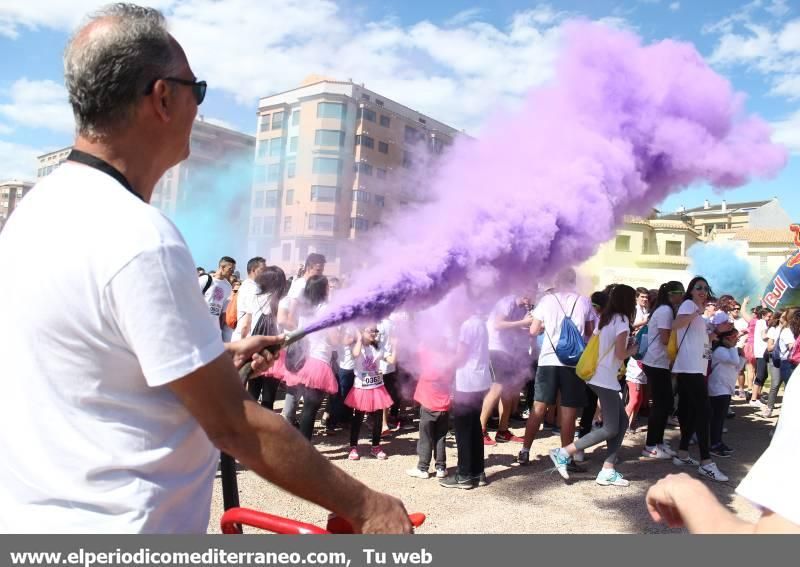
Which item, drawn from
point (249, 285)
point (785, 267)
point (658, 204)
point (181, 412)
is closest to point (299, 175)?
point (785, 267)

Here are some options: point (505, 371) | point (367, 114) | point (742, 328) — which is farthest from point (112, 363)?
point (367, 114)

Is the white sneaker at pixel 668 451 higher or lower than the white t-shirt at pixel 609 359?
lower

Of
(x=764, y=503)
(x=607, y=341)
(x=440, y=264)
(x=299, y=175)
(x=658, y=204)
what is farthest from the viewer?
(x=299, y=175)

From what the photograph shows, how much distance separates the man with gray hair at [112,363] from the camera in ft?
3.80

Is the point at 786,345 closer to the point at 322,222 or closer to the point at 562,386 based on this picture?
the point at 562,386

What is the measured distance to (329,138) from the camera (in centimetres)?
3259

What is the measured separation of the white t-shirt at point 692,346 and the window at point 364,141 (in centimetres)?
3525

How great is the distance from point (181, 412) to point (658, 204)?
4.74 m

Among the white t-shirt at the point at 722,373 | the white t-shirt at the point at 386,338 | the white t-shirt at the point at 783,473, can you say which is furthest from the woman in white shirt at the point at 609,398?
the white t-shirt at the point at 783,473

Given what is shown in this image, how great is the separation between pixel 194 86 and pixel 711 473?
6.78 meters

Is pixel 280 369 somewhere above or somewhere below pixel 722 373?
below

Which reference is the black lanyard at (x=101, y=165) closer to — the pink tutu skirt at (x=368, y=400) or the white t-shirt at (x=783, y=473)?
the white t-shirt at (x=783, y=473)
